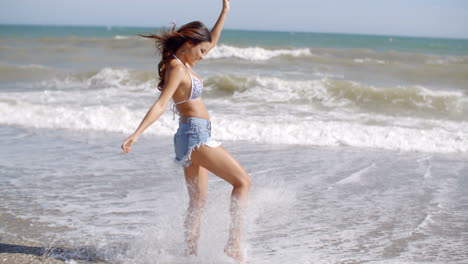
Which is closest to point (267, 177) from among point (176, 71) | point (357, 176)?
point (357, 176)

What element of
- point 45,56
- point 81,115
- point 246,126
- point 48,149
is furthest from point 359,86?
point 45,56

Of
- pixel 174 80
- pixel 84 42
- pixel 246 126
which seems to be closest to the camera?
pixel 174 80

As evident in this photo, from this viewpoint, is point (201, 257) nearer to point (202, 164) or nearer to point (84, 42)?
point (202, 164)

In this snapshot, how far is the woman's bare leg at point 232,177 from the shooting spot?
353 cm

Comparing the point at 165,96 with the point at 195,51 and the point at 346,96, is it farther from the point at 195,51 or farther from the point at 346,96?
the point at 346,96

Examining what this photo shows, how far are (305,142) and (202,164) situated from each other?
521cm

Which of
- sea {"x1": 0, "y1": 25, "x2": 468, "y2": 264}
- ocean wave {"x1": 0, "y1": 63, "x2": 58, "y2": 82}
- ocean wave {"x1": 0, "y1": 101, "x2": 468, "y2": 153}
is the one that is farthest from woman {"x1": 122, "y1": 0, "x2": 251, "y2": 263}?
ocean wave {"x1": 0, "y1": 63, "x2": 58, "y2": 82}

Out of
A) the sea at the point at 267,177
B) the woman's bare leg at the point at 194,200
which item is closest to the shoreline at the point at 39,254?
the sea at the point at 267,177

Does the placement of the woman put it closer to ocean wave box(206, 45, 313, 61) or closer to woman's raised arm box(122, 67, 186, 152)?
woman's raised arm box(122, 67, 186, 152)

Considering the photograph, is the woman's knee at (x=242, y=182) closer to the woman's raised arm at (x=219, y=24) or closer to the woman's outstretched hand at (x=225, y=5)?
the woman's raised arm at (x=219, y=24)

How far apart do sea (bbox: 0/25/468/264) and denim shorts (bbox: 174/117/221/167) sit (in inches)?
26.0

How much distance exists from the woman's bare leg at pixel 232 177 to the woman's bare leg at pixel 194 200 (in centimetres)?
16

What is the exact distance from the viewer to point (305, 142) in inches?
339

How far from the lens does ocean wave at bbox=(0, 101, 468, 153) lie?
859 cm
